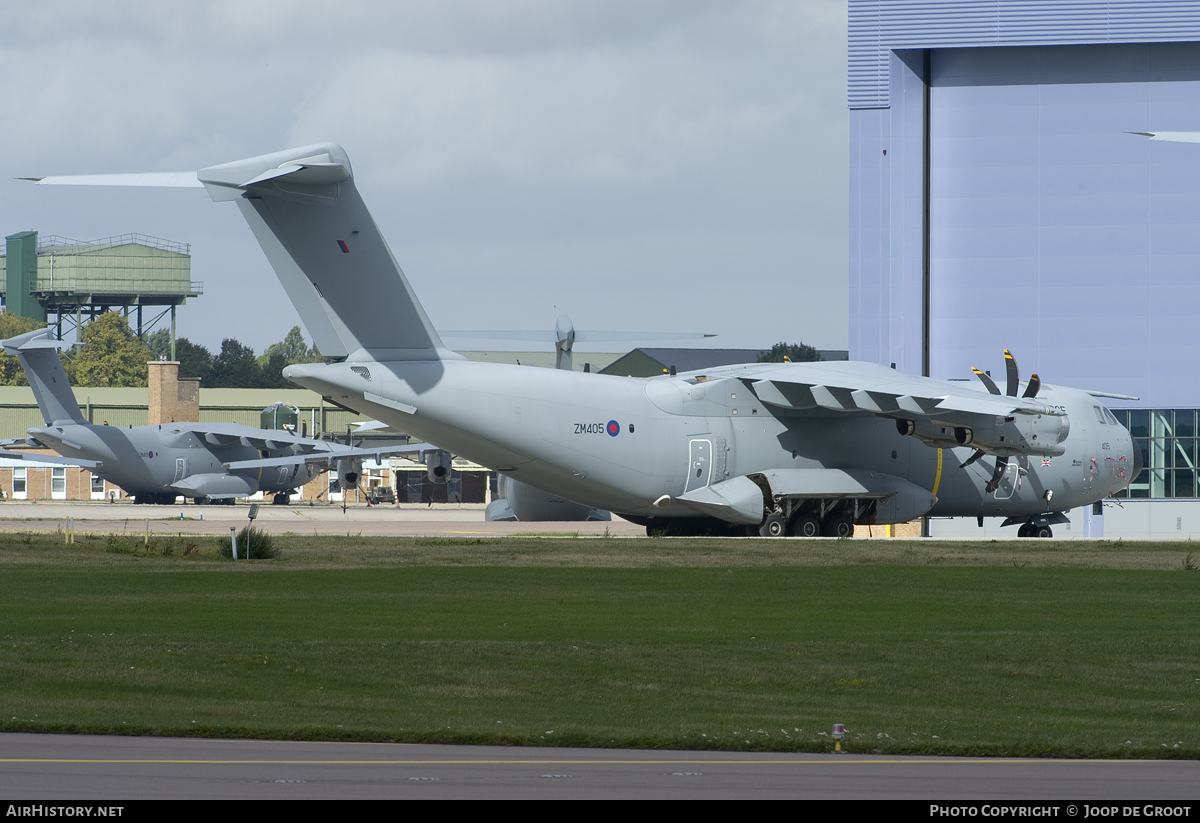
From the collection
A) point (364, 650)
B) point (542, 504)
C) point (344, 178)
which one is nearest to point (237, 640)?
point (364, 650)

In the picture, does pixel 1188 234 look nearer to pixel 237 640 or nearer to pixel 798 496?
pixel 798 496

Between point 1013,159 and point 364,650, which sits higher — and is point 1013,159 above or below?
above

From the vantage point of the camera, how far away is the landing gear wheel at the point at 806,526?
108ft

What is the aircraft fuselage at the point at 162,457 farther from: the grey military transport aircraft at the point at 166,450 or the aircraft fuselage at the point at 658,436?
the aircraft fuselage at the point at 658,436

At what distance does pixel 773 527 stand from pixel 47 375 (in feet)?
118

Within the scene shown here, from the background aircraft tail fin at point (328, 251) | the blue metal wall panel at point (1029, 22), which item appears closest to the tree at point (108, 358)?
the blue metal wall panel at point (1029, 22)

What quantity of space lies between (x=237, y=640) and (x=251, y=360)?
14490cm

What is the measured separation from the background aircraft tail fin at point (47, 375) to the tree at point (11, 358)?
6936 cm

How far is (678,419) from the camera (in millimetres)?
31234

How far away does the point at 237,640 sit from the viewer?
604 inches

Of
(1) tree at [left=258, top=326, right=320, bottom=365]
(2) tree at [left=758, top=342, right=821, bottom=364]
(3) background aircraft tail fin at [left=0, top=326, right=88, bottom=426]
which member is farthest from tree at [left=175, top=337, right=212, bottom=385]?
(3) background aircraft tail fin at [left=0, top=326, right=88, bottom=426]

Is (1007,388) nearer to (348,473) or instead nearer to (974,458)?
(974,458)

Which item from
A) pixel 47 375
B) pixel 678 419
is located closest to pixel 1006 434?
pixel 678 419

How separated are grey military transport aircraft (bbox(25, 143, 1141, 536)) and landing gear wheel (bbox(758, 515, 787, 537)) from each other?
1.6 inches
